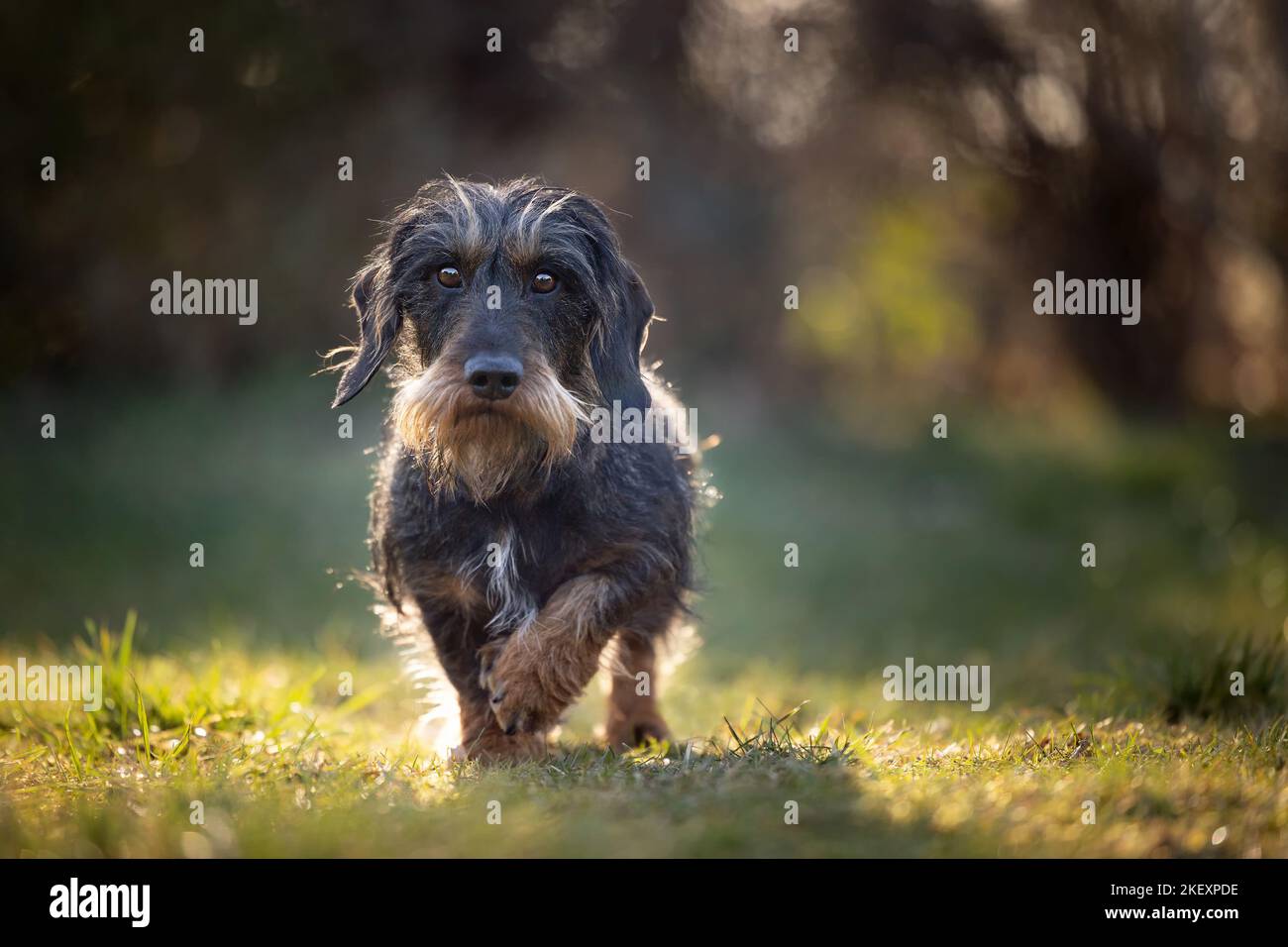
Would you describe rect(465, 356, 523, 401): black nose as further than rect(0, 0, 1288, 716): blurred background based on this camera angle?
No

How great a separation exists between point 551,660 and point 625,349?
1.27m

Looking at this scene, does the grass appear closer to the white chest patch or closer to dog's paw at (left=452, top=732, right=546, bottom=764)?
dog's paw at (left=452, top=732, right=546, bottom=764)

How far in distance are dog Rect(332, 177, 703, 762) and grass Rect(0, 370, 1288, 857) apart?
0.43m

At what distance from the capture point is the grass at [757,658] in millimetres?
3211

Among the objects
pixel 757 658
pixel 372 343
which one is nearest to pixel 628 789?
pixel 372 343

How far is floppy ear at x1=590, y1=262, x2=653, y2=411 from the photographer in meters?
4.45

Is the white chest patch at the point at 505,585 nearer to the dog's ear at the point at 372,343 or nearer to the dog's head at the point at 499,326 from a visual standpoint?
the dog's head at the point at 499,326

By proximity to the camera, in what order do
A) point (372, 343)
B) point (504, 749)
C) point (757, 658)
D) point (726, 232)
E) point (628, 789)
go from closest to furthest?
point (628, 789)
point (504, 749)
point (372, 343)
point (757, 658)
point (726, 232)

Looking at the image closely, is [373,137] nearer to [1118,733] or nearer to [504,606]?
[504,606]

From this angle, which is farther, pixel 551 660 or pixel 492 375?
pixel 551 660

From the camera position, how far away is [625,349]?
4582mm

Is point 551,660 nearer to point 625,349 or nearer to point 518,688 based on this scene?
point 518,688

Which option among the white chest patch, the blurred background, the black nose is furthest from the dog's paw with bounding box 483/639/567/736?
the blurred background
